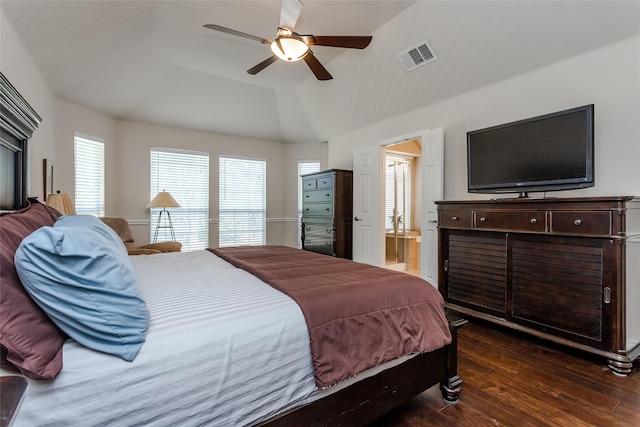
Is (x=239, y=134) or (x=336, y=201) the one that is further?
(x=239, y=134)

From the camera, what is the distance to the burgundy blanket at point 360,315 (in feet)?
4.17

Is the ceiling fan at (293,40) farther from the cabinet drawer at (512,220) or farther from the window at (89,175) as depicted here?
the window at (89,175)

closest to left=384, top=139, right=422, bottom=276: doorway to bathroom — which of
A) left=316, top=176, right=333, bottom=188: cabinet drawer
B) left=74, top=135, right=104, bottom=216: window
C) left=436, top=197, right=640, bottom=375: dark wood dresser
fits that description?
left=316, top=176, right=333, bottom=188: cabinet drawer

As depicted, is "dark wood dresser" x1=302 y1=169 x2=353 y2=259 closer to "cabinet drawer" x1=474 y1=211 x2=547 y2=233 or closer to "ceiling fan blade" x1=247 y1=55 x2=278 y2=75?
"ceiling fan blade" x1=247 y1=55 x2=278 y2=75

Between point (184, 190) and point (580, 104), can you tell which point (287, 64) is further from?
point (580, 104)

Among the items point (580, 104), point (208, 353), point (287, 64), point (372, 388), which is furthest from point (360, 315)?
point (287, 64)

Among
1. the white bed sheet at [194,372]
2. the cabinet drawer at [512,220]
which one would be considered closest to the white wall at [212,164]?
the cabinet drawer at [512,220]

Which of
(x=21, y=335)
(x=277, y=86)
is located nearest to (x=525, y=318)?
(x=21, y=335)

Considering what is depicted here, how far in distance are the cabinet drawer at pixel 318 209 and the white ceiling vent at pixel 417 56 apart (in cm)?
221

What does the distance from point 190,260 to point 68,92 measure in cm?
304

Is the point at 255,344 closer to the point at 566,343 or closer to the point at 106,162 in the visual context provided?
the point at 566,343

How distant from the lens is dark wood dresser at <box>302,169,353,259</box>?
476 centimetres

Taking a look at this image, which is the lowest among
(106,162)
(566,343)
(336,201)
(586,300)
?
(566,343)

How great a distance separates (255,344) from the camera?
3.66 ft
